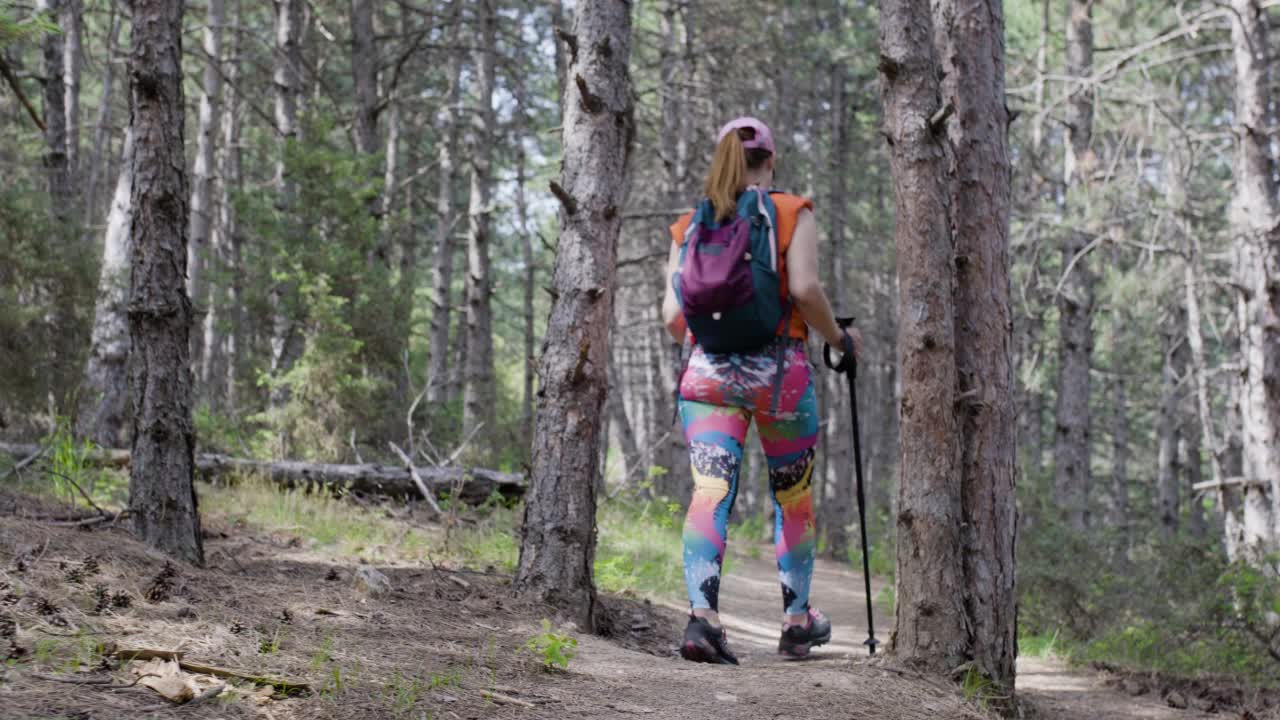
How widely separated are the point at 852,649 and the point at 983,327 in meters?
2.77

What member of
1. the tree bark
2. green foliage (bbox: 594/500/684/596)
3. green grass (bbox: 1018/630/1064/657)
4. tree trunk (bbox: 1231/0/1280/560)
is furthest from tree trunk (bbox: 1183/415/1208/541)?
green foliage (bbox: 594/500/684/596)

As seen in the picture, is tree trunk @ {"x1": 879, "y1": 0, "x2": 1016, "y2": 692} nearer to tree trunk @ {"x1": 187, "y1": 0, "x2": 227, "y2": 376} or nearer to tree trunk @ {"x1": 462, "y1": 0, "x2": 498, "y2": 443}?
tree trunk @ {"x1": 462, "y1": 0, "x2": 498, "y2": 443}

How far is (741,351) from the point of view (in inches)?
168

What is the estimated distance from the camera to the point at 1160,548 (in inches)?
353

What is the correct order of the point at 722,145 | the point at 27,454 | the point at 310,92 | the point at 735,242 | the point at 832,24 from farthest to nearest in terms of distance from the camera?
the point at 832,24 → the point at 310,92 → the point at 27,454 → the point at 722,145 → the point at 735,242

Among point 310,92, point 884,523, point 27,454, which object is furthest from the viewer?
point 884,523

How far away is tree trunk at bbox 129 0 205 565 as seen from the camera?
439 cm

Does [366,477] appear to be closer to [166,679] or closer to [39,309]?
[39,309]

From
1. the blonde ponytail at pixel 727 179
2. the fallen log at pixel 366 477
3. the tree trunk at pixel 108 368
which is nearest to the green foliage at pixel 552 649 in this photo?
the blonde ponytail at pixel 727 179

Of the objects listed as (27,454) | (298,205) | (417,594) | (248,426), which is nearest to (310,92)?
(298,205)

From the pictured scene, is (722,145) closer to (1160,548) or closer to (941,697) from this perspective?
(941,697)

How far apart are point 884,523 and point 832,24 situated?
32.8ft

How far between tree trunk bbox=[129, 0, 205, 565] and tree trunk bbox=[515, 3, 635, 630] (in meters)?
1.62

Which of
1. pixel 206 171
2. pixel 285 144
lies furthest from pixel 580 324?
pixel 206 171
